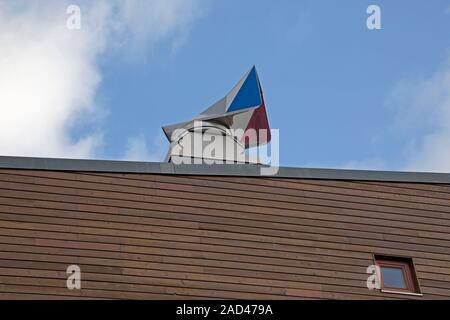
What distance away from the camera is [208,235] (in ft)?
51.5

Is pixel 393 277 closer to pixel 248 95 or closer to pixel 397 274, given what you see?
pixel 397 274

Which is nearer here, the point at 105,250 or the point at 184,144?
the point at 105,250

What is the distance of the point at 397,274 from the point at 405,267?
24 cm

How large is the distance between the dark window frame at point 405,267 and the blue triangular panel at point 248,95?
16.3 ft

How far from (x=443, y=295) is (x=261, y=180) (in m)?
3.79

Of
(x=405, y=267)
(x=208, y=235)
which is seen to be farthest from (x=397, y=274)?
(x=208, y=235)

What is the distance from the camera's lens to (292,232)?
53.2 ft

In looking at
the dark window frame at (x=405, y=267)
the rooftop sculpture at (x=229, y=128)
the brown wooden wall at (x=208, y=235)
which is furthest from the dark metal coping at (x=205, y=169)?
the dark window frame at (x=405, y=267)

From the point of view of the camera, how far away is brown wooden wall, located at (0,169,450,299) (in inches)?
578

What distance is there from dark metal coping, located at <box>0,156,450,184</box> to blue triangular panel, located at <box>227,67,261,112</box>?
10.2ft
